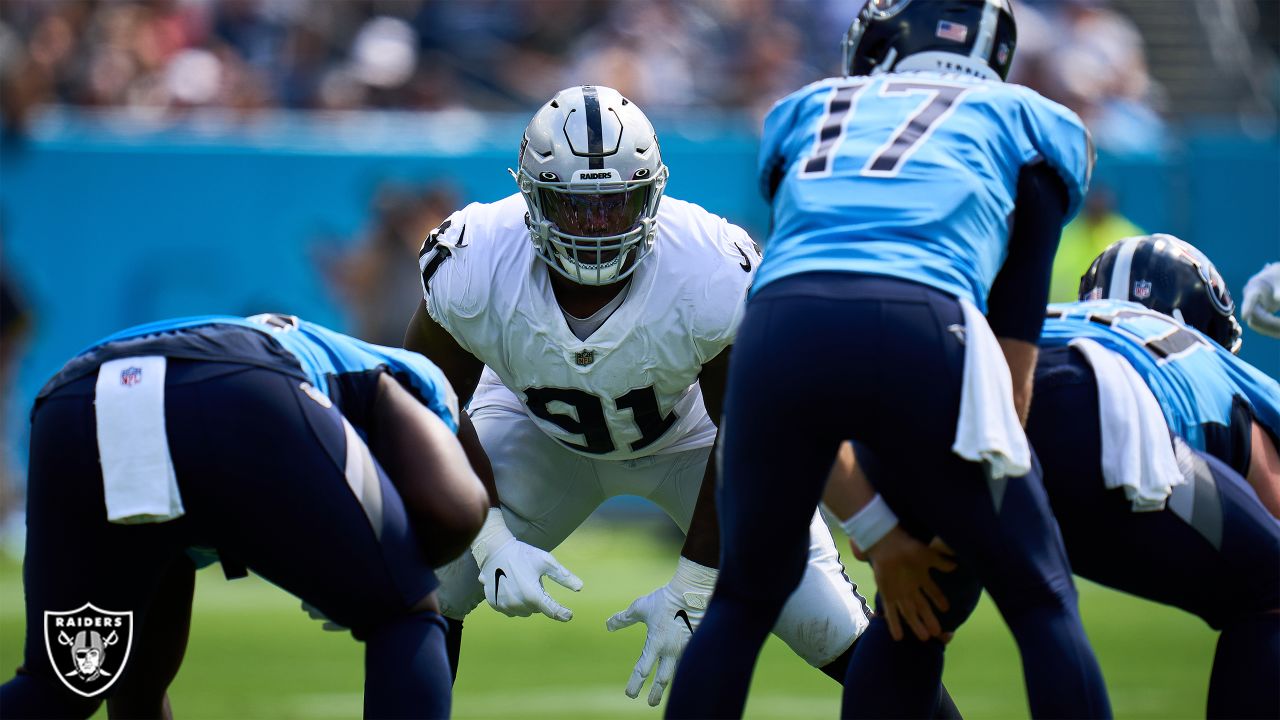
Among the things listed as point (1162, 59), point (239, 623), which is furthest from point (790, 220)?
point (1162, 59)

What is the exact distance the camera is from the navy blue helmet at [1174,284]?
4.00 metres

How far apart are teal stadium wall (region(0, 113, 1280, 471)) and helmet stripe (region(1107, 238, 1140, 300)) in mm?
6006

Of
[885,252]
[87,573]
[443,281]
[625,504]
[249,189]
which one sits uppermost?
[885,252]

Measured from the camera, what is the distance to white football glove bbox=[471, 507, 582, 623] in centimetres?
389

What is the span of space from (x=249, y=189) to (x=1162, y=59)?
7728mm

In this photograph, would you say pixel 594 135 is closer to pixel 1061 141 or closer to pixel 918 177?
pixel 918 177

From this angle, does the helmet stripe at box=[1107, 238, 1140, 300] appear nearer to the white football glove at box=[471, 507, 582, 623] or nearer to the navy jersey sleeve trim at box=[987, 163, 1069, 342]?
the navy jersey sleeve trim at box=[987, 163, 1069, 342]

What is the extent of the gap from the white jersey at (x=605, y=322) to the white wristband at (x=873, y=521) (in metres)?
0.81

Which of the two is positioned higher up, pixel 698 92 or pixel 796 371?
pixel 796 371

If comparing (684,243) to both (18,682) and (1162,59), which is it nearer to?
(18,682)

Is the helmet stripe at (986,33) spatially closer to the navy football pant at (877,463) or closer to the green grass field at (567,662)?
the navy football pant at (877,463)

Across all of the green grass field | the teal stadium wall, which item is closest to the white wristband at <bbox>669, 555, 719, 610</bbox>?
the green grass field

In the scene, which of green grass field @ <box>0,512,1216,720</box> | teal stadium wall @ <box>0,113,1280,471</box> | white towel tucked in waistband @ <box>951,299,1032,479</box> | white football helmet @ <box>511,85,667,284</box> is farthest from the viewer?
teal stadium wall @ <box>0,113,1280,471</box>

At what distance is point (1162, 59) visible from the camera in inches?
531
